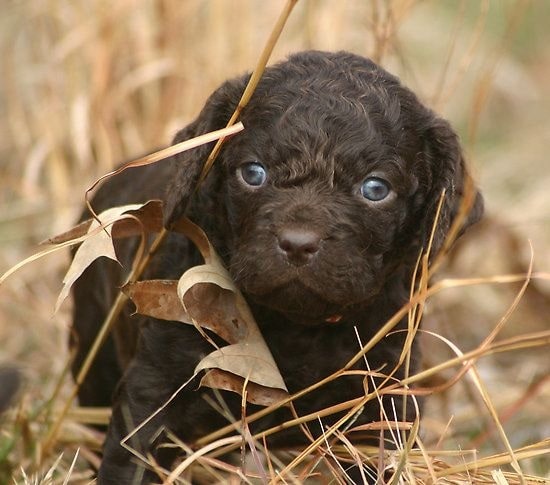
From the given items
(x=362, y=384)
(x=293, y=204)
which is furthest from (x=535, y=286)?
(x=293, y=204)

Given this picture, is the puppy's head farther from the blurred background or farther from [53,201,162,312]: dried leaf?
the blurred background

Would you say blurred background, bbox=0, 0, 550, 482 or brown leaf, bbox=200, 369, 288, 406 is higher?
brown leaf, bbox=200, 369, 288, 406

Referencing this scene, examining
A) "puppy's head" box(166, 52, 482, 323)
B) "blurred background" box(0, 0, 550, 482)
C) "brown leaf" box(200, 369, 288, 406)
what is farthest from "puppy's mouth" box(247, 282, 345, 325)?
"blurred background" box(0, 0, 550, 482)

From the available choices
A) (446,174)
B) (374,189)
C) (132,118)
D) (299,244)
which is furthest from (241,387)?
(132,118)

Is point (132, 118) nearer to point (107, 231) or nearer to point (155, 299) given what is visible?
point (107, 231)

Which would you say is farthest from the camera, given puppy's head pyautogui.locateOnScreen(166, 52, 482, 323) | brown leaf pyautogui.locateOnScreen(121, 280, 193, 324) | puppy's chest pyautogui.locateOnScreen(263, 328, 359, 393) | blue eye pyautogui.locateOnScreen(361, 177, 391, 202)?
puppy's chest pyautogui.locateOnScreen(263, 328, 359, 393)

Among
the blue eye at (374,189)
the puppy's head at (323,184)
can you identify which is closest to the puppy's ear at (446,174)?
the puppy's head at (323,184)

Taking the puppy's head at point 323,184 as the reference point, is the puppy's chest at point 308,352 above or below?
below

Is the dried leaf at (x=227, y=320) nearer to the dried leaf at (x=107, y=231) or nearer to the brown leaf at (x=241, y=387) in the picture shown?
the brown leaf at (x=241, y=387)
